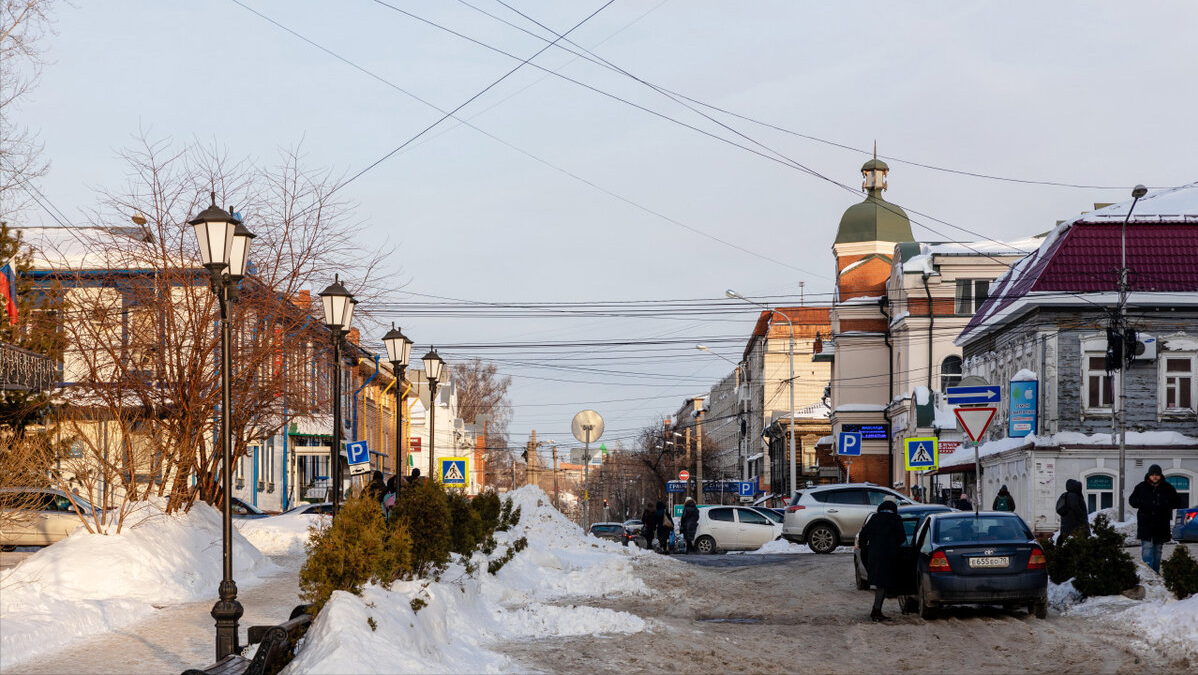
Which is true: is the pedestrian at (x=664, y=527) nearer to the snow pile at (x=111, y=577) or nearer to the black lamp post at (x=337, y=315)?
the snow pile at (x=111, y=577)

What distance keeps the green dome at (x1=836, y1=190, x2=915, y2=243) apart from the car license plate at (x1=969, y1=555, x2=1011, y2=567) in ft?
170

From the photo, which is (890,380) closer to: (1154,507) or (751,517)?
(751,517)

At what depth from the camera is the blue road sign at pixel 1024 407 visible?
3816cm

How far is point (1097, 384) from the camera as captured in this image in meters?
38.5

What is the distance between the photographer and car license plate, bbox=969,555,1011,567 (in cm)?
1672

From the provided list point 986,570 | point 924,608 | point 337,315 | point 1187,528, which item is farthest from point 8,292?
point 1187,528

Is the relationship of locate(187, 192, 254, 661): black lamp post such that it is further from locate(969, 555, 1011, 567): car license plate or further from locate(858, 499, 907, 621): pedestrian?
locate(969, 555, 1011, 567): car license plate

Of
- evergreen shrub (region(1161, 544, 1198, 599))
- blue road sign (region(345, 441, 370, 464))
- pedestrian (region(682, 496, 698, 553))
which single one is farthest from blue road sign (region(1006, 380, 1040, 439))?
evergreen shrub (region(1161, 544, 1198, 599))

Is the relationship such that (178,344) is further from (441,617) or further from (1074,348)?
(1074,348)

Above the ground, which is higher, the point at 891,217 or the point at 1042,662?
the point at 891,217

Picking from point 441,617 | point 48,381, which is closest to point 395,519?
point 441,617

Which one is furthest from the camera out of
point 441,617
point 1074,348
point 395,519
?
point 1074,348

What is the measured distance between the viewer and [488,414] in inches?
3762

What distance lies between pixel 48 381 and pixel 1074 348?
90.9ft
